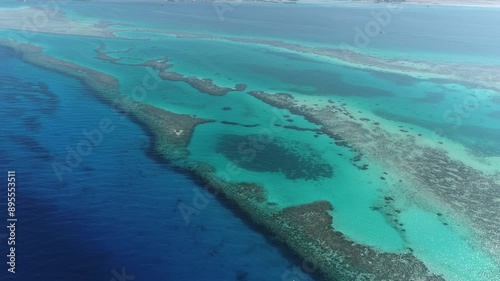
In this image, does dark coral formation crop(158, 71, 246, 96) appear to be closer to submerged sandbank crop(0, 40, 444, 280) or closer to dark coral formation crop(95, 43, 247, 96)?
dark coral formation crop(95, 43, 247, 96)

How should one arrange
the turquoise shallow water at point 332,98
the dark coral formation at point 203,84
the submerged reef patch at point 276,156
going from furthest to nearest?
the dark coral formation at point 203,84 → the submerged reef patch at point 276,156 → the turquoise shallow water at point 332,98

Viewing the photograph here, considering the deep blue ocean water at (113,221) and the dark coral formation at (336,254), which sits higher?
the dark coral formation at (336,254)

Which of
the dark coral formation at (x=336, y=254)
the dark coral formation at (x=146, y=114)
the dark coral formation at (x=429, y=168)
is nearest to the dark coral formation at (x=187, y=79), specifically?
the dark coral formation at (x=146, y=114)

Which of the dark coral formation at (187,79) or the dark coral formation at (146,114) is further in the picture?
the dark coral formation at (187,79)

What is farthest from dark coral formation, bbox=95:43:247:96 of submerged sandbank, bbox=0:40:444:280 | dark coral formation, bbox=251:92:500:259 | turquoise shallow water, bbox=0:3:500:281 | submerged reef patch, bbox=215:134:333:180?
submerged reef patch, bbox=215:134:333:180

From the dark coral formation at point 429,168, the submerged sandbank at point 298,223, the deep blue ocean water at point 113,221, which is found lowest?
the deep blue ocean water at point 113,221

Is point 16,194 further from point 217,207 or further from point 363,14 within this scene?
point 363,14

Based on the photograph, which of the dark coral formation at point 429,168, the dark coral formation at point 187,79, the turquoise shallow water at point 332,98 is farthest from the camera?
the dark coral formation at point 187,79

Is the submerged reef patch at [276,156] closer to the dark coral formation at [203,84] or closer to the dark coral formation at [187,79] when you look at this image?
the dark coral formation at [203,84]
